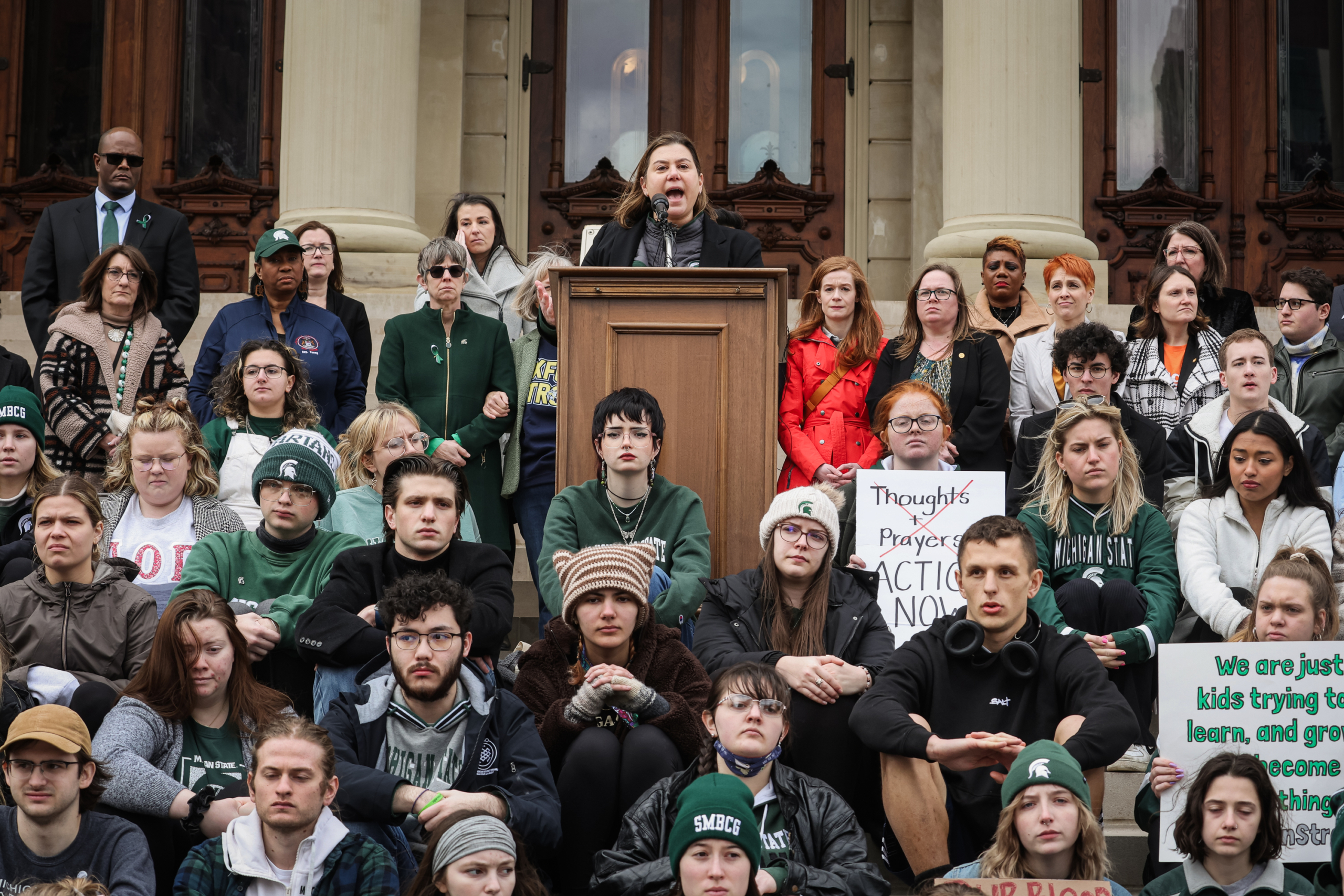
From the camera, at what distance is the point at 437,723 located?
520cm

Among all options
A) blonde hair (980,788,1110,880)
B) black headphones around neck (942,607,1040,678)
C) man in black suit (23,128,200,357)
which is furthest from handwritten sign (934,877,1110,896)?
man in black suit (23,128,200,357)

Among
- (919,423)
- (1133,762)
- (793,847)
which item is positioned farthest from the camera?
(919,423)

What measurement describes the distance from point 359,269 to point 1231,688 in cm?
707

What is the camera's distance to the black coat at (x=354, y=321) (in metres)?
8.61

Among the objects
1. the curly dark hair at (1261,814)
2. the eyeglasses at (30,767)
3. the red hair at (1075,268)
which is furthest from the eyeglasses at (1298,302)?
the eyeglasses at (30,767)

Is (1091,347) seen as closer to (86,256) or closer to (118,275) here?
(118,275)

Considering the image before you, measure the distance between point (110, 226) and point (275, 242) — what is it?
1364 millimetres

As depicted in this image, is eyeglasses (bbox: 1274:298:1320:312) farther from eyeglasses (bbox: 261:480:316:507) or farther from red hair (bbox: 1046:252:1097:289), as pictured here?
eyeglasses (bbox: 261:480:316:507)

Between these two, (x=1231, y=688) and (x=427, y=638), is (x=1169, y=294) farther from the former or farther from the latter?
(x=427, y=638)

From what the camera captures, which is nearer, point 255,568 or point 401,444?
point 255,568

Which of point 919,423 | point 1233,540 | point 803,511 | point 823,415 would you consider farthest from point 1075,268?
point 803,511

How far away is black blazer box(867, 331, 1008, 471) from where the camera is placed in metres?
7.47

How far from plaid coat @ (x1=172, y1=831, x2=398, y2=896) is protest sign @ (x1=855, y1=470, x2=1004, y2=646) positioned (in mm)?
2640

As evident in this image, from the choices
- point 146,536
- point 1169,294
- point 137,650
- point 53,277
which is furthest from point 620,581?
point 53,277
